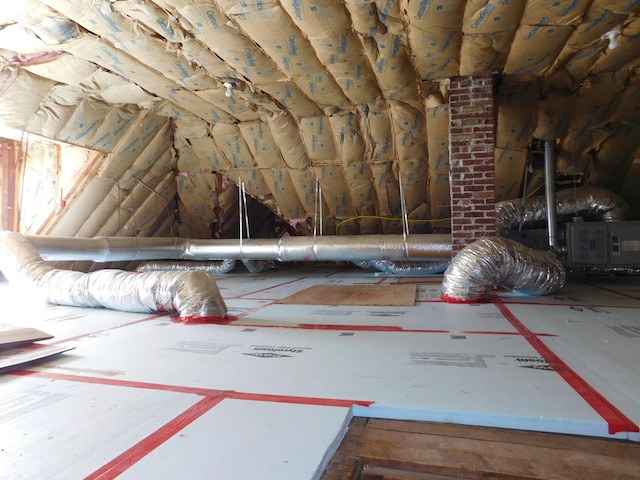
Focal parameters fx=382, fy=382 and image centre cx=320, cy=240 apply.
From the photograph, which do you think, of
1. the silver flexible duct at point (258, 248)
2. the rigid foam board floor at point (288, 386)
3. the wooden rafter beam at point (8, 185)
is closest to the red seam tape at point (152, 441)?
the rigid foam board floor at point (288, 386)

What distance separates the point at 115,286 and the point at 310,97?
2.38 meters

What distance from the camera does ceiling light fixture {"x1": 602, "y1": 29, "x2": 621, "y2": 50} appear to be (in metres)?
2.69

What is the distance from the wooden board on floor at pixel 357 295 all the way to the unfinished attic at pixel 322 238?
0.05 metres

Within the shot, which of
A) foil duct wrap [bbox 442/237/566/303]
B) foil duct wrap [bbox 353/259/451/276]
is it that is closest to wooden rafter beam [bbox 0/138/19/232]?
foil duct wrap [bbox 353/259/451/276]

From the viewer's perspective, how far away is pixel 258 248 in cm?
502

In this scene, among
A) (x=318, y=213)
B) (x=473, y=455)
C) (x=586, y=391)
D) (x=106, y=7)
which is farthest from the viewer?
(x=318, y=213)

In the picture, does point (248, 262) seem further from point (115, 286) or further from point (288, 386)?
point (288, 386)

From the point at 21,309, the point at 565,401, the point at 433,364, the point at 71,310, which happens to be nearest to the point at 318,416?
the point at 433,364

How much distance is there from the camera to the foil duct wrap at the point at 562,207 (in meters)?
4.12

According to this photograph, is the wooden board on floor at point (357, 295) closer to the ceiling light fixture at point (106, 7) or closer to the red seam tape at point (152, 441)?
the red seam tape at point (152, 441)

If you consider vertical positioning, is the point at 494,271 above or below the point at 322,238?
below

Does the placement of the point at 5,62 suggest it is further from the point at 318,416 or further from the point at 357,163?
the point at 318,416

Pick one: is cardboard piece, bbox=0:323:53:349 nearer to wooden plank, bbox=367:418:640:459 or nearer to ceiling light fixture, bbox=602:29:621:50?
wooden plank, bbox=367:418:640:459

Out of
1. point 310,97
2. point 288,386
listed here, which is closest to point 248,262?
point 310,97
